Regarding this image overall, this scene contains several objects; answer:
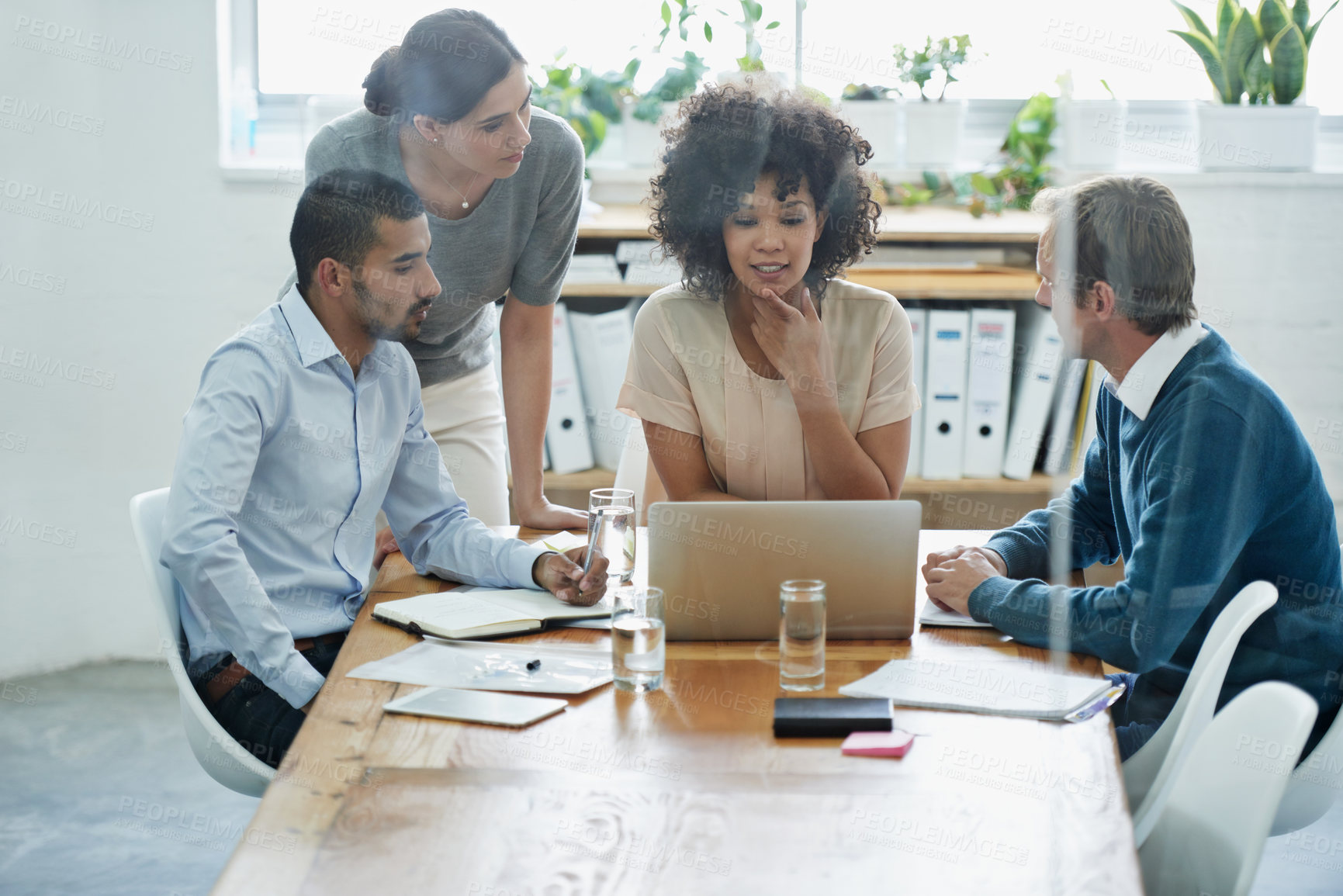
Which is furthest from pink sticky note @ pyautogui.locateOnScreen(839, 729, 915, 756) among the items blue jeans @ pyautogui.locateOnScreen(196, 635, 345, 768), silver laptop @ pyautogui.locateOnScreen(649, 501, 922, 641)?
blue jeans @ pyautogui.locateOnScreen(196, 635, 345, 768)

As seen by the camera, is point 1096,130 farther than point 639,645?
Yes

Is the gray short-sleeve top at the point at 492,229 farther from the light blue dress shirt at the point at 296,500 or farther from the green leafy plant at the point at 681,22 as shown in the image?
the green leafy plant at the point at 681,22

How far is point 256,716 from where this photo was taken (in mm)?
1438

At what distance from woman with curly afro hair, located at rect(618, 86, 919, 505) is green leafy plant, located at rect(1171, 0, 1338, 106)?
0.50m

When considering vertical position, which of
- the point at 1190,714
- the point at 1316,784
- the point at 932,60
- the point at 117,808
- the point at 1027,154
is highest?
the point at 932,60

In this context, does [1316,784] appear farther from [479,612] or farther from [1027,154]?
[1027,154]

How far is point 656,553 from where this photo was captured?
1266 mm

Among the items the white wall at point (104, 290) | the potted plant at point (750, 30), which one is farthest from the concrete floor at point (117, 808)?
the potted plant at point (750, 30)

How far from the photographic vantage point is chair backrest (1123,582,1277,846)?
1186 millimetres

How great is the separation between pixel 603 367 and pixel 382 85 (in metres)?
0.99

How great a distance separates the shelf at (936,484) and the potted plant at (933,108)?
760 millimetres

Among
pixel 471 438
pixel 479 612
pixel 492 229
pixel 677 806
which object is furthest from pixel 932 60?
pixel 677 806

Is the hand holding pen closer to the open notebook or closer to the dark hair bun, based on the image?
the open notebook

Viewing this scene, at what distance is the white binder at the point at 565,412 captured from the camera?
261 centimetres
